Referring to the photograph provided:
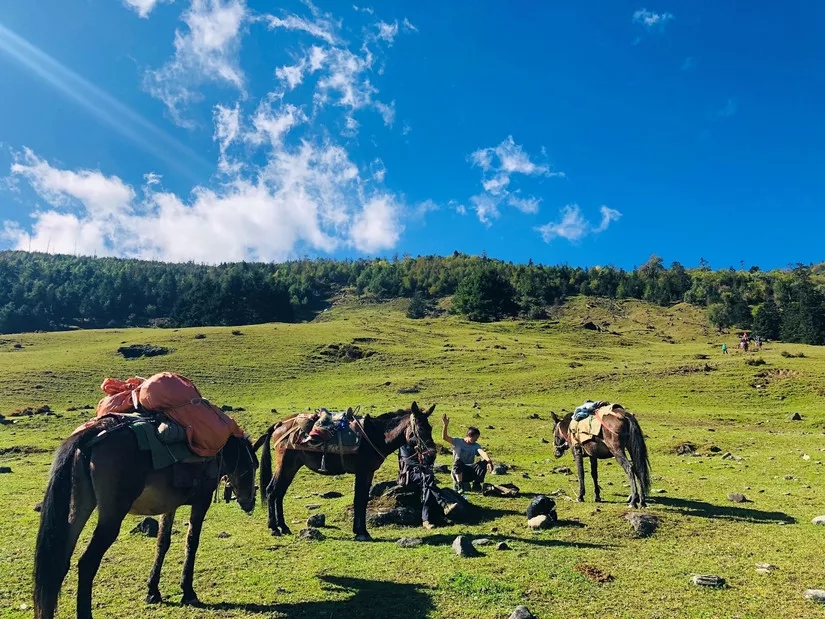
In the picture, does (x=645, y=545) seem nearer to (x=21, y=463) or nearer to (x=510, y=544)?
(x=510, y=544)

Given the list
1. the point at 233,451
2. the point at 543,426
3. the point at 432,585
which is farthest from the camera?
the point at 543,426

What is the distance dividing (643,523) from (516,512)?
326cm

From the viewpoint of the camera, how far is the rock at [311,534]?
36.9 ft

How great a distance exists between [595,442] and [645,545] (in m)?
4.95

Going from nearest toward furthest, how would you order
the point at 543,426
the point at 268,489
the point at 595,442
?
the point at 268,489, the point at 595,442, the point at 543,426

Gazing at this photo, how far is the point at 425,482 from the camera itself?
12.4 metres

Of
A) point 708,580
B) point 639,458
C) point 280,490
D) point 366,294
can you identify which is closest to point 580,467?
point 639,458

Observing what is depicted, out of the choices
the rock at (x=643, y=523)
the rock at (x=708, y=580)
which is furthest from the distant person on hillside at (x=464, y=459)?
the rock at (x=708, y=580)

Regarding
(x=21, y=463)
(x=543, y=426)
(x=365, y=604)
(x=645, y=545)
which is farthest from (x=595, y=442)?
(x=21, y=463)

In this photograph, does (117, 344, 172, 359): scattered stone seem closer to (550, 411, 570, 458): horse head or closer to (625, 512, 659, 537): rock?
(550, 411, 570, 458): horse head

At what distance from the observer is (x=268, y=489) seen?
1205cm

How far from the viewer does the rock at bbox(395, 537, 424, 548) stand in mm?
10562

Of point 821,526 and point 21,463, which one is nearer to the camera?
point 821,526

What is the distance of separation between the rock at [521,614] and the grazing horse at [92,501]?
4.77 metres
